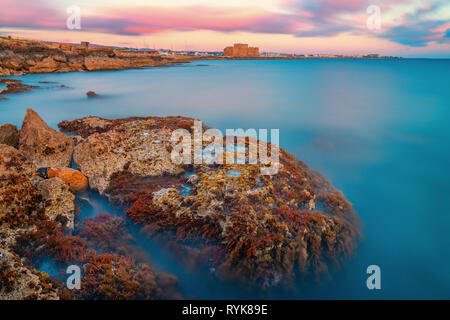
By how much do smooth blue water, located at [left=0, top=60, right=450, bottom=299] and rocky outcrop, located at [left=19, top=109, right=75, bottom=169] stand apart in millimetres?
10024

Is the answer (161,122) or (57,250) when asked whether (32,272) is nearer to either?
(57,250)

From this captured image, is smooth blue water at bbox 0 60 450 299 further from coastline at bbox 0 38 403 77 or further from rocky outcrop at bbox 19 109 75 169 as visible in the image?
coastline at bbox 0 38 403 77

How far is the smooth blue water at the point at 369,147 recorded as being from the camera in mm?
6578

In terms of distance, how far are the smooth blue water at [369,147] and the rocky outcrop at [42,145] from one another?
10024mm

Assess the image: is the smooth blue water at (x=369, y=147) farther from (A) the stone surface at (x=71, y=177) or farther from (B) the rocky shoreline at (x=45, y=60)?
(B) the rocky shoreline at (x=45, y=60)

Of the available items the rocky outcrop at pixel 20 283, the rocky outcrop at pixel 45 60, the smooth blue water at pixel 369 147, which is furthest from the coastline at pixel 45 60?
the rocky outcrop at pixel 20 283

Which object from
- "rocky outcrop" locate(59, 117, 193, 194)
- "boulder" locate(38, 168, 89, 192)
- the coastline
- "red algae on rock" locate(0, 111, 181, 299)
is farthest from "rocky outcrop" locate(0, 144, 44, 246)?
the coastline

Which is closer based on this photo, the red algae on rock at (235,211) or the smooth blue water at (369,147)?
the red algae on rock at (235,211)

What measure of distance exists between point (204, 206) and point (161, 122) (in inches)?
349

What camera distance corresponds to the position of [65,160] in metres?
10.7

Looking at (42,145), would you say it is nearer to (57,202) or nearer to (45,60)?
(57,202)

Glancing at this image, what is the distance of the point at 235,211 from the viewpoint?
6938mm

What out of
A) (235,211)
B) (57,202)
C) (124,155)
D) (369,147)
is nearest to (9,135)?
(124,155)
